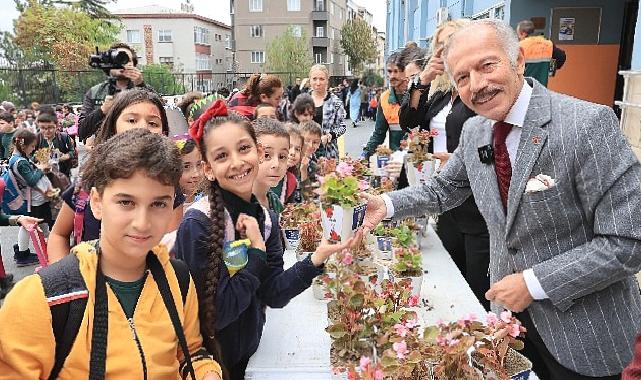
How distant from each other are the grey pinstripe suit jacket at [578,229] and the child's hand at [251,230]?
79 centimetres

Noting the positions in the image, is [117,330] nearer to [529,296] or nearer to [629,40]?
[529,296]

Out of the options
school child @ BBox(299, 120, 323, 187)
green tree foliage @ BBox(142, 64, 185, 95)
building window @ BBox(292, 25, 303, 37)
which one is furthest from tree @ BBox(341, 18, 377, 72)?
school child @ BBox(299, 120, 323, 187)

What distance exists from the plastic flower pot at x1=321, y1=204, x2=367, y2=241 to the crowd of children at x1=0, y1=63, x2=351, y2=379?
0.14 meters

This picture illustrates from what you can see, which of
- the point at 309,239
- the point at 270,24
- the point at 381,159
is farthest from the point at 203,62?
the point at 309,239

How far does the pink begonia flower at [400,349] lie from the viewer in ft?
4.18

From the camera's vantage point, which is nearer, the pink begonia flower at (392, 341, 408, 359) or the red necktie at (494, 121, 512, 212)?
the pink begonia flower at (392, 341, 408, 359)

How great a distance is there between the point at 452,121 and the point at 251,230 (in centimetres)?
166

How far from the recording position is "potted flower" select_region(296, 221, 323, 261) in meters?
2.56

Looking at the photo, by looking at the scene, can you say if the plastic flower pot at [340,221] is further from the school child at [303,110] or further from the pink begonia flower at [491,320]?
the school child at [303,110]

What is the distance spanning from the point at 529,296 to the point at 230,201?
3.30 feet

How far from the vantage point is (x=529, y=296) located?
156 cm

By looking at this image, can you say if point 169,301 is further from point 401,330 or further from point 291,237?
point 291,237

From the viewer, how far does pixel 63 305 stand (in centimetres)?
126

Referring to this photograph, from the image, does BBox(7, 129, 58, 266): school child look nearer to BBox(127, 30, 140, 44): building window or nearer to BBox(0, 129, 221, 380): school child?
BBox(0, 129, 221, 380): school child
